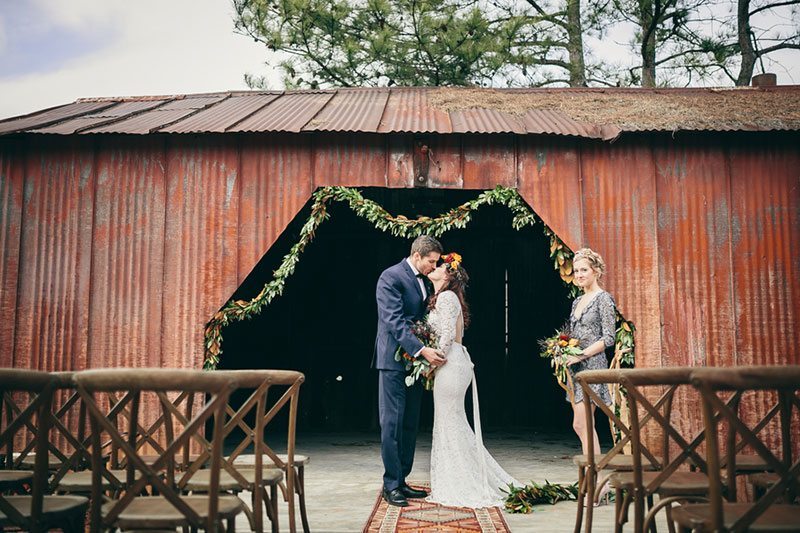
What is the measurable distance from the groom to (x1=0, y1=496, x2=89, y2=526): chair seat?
2.60 m

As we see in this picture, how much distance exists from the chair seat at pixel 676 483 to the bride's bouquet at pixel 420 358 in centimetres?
202

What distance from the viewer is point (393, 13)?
13406 millimetres

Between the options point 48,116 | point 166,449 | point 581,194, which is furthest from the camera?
point 48,116

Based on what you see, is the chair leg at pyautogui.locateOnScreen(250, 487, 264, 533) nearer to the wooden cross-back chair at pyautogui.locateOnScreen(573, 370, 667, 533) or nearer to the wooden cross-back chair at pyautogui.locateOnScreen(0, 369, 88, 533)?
the wooden cross-back chair at pyautogui.locateOnScreen(0, 369, 88, 533)

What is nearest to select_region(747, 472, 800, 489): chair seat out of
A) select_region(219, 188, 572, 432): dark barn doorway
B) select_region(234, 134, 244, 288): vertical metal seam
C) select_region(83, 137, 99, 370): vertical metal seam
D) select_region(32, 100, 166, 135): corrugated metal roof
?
select_region(234, 134, 244, 288): vertical metal seam

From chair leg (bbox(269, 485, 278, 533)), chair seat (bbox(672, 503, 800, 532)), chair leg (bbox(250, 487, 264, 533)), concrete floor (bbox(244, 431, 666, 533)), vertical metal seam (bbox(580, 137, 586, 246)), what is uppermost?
vertical metal seam (bbox(580, 137, 586, 246))

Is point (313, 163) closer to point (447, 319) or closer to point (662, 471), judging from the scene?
point (447, 319)

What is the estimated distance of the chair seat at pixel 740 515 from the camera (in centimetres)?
248

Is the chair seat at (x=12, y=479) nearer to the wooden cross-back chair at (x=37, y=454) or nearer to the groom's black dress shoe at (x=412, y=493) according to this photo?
the wooden cross-back chair at (x=37, y=454)

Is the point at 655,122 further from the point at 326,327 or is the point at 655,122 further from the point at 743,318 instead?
the point at 326,327

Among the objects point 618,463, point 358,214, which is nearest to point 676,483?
point 618,463

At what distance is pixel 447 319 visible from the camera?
5.60 m

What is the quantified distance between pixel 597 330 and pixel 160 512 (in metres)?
3.71

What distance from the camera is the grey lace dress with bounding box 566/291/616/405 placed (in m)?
5.32
